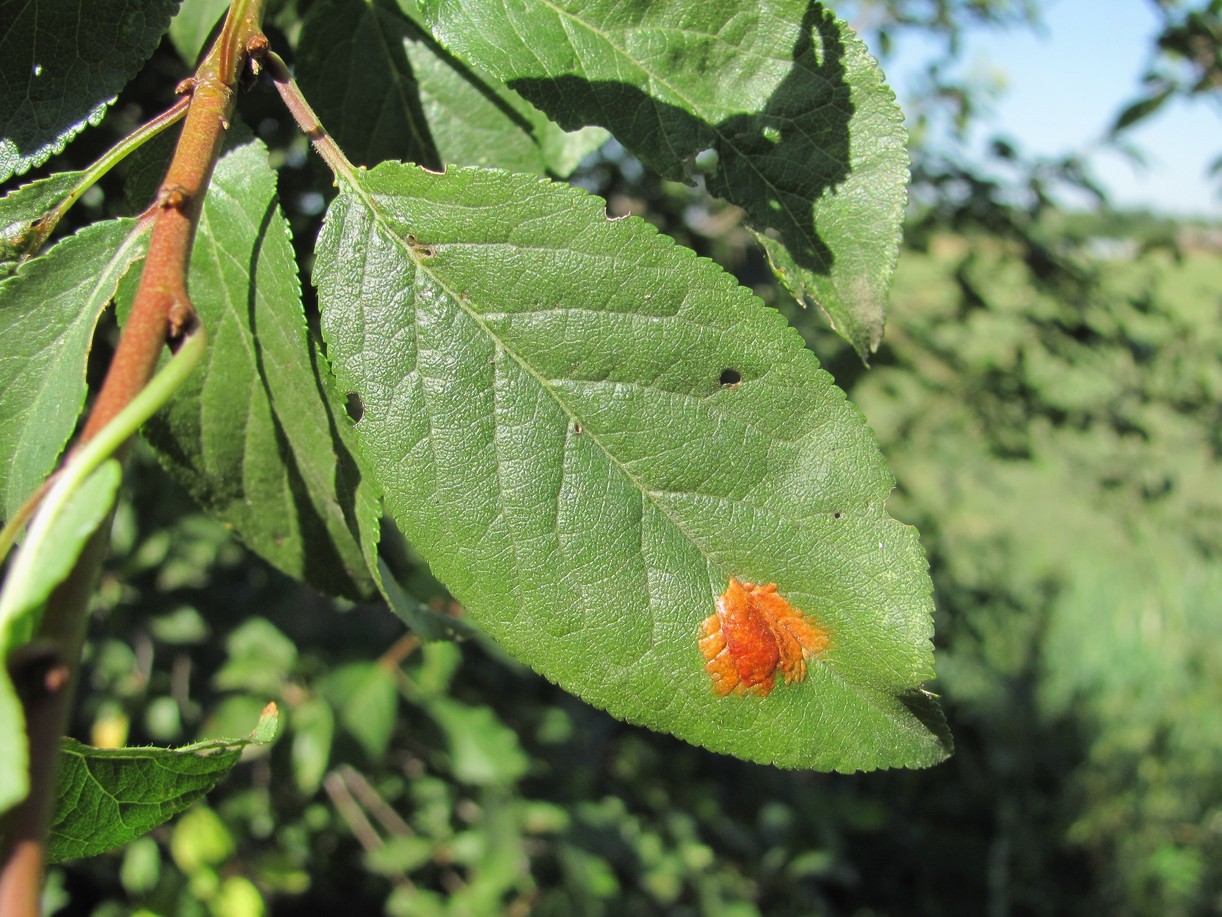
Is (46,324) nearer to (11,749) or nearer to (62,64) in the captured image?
(62,64)

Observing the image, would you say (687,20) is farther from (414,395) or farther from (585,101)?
(414,395)

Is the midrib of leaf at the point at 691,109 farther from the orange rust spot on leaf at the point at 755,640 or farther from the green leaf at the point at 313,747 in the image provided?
the green leaf at the point at 313,747

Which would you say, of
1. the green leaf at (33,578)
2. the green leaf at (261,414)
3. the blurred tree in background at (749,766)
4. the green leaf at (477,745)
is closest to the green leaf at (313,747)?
the blurred tree in background at (749,766)

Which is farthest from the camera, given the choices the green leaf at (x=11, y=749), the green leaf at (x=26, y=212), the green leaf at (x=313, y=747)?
the green leaf at (x=313, y=747)

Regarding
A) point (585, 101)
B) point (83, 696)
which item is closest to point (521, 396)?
point (585, 101)

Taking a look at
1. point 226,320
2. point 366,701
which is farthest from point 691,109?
point 366,701

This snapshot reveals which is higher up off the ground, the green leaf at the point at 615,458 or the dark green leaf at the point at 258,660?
the green leaf at the point at 615,458

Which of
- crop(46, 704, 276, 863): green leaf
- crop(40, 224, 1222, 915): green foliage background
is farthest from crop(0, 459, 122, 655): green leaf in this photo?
crop(40, 224, 1222, 915): green foliage background
